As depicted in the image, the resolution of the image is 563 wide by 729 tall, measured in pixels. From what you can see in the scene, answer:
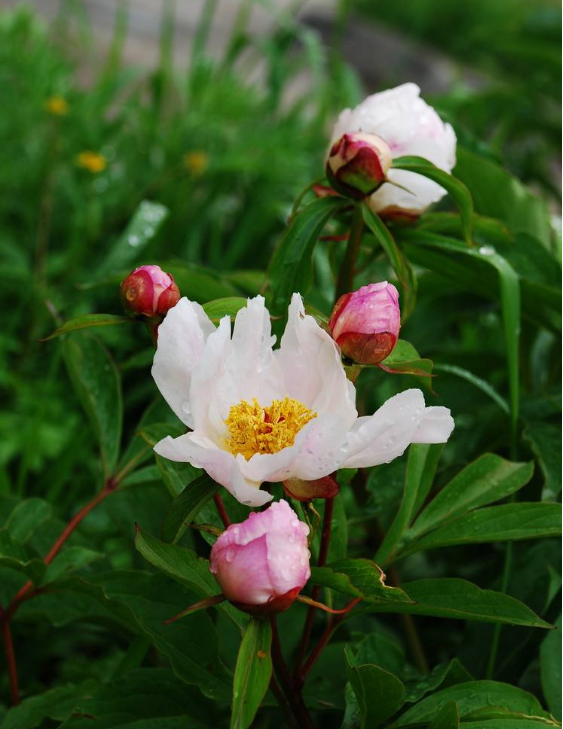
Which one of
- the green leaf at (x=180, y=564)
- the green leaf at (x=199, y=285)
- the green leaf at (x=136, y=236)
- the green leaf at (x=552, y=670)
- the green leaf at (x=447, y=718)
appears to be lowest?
the green leaf at (x=136, y=236)

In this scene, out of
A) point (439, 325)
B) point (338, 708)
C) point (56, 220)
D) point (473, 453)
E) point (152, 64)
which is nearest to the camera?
point (338, 708)

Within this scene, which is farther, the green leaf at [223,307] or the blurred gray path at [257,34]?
the blurred gray path at [257,34]

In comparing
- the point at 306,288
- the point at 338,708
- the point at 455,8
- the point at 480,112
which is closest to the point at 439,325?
the point at 306,288

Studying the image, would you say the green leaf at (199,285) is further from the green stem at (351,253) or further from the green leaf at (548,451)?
the green leaf at (548,451)

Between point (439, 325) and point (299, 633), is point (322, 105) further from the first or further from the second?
point (299, 633)

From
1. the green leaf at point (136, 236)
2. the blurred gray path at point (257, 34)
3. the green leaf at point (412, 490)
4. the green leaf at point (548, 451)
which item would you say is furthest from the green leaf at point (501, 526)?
the blurred gray path at point (257, 34)

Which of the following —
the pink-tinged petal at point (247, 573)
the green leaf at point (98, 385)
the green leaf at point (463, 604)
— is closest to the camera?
the pink-tinged petal at point (247, 573)

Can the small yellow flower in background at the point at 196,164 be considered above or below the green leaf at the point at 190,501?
below
